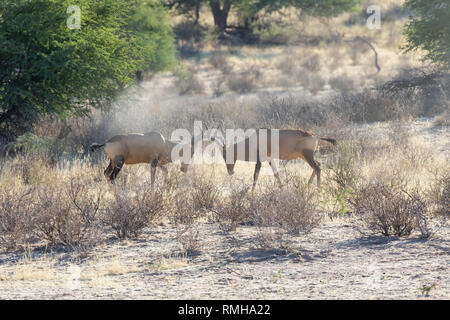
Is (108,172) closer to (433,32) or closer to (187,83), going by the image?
(433,32)

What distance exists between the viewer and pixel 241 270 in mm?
6215

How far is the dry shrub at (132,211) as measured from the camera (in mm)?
7590

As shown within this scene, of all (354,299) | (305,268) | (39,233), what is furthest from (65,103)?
(354,299)

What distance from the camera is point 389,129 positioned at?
14.0 meters

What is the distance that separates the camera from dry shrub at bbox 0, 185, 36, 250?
7.20 metres

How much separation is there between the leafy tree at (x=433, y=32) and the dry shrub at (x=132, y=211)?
1131 cm

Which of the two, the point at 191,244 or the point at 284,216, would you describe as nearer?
the point at 191,244

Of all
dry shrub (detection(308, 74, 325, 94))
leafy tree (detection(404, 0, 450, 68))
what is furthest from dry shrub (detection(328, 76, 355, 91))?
leafy tree (detection(404, 0, 450, 68))

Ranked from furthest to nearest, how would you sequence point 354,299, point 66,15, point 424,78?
1. point 424,78
2. point 66,15
3. point 354,299

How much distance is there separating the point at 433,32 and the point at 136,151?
10700 millimetres

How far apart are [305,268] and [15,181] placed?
5257mm

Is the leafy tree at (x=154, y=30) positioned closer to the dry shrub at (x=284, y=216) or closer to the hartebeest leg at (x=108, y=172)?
the hartebeest leg at (x=108, y=172)

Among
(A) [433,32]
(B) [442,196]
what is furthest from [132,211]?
(A) [433,32]

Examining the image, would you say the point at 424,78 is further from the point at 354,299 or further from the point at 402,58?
the point at 354,299
